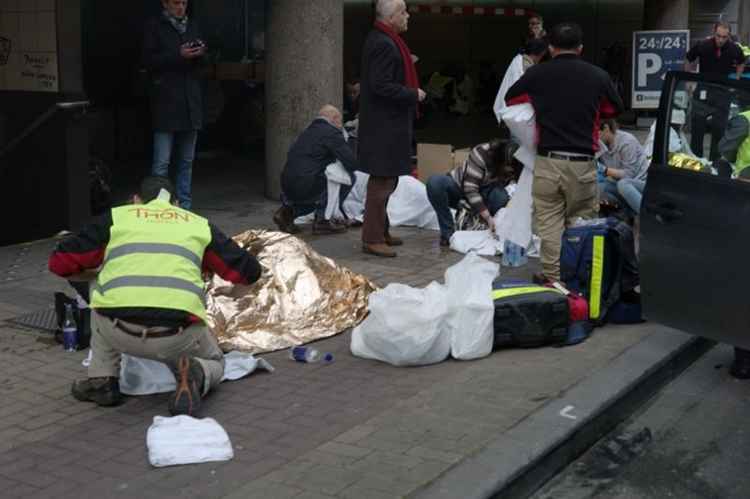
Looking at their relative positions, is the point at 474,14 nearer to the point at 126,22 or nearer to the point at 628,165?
the point at 126,22

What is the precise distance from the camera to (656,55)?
13.3m

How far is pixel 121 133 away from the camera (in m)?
13.3

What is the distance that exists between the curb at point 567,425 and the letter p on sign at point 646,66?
718 centimetres

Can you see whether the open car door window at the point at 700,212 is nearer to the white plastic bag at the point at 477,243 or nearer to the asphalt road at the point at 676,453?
the asphalt road at the point at 676,453

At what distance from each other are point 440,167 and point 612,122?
2.55 m

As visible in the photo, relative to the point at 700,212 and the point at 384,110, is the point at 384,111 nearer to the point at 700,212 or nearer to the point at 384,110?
the point at 384,110

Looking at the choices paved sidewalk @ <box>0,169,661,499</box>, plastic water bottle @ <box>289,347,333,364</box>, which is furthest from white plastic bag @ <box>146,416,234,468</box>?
plastic water bottle @ <box>289,347,333,364</box>

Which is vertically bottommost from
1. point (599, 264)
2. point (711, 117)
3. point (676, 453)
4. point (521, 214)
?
point (676, 453)

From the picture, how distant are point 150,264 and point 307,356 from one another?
4.65ft

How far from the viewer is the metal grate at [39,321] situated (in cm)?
646

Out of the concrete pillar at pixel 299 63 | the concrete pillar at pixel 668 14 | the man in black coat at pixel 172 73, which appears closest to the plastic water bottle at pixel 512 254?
the man in black coat at pixel 172 73

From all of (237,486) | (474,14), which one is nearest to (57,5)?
(237,486)

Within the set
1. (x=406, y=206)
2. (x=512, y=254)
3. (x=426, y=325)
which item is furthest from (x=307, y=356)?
(x=406, y=206)

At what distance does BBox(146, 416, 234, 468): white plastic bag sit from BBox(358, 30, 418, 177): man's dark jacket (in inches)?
157
